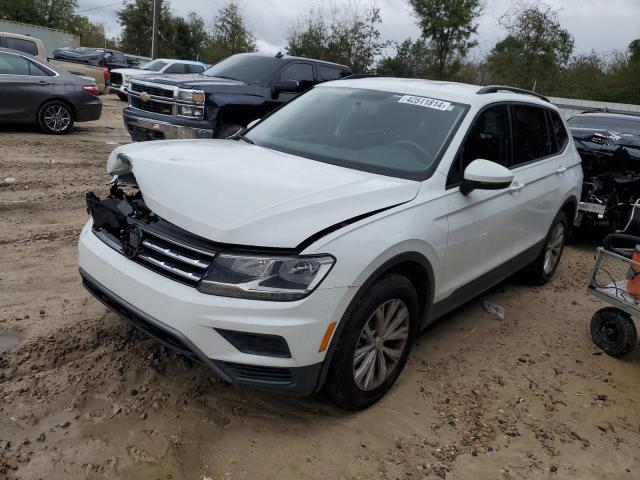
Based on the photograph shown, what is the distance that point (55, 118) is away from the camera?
1050cm

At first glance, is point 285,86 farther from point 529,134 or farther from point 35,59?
point 529,134

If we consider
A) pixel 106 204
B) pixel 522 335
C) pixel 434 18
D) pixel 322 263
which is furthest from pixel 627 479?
pixel 434 18

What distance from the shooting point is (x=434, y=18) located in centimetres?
2959

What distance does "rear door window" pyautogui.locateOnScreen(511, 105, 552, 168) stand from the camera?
436cm

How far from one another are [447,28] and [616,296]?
2850 cm

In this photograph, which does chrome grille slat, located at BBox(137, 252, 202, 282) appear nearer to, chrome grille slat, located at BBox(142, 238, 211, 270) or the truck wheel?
chrome grille slat, located at BBox(142, 238, 211, 270)

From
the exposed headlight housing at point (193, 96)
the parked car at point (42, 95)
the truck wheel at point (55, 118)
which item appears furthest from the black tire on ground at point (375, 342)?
the truck wheel at point (55, 118)

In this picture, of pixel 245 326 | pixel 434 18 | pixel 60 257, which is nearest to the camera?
pixel 245 326

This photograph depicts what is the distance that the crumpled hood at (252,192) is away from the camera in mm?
2590

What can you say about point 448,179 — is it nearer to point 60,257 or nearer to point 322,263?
point 322,263

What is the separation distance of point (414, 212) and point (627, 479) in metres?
1.73

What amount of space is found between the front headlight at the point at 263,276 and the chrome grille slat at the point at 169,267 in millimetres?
62

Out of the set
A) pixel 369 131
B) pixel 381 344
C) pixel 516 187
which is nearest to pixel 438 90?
pixel 369 131

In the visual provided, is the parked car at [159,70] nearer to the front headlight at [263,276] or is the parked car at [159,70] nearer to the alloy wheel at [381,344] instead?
the alloy wheel at [381,344]
